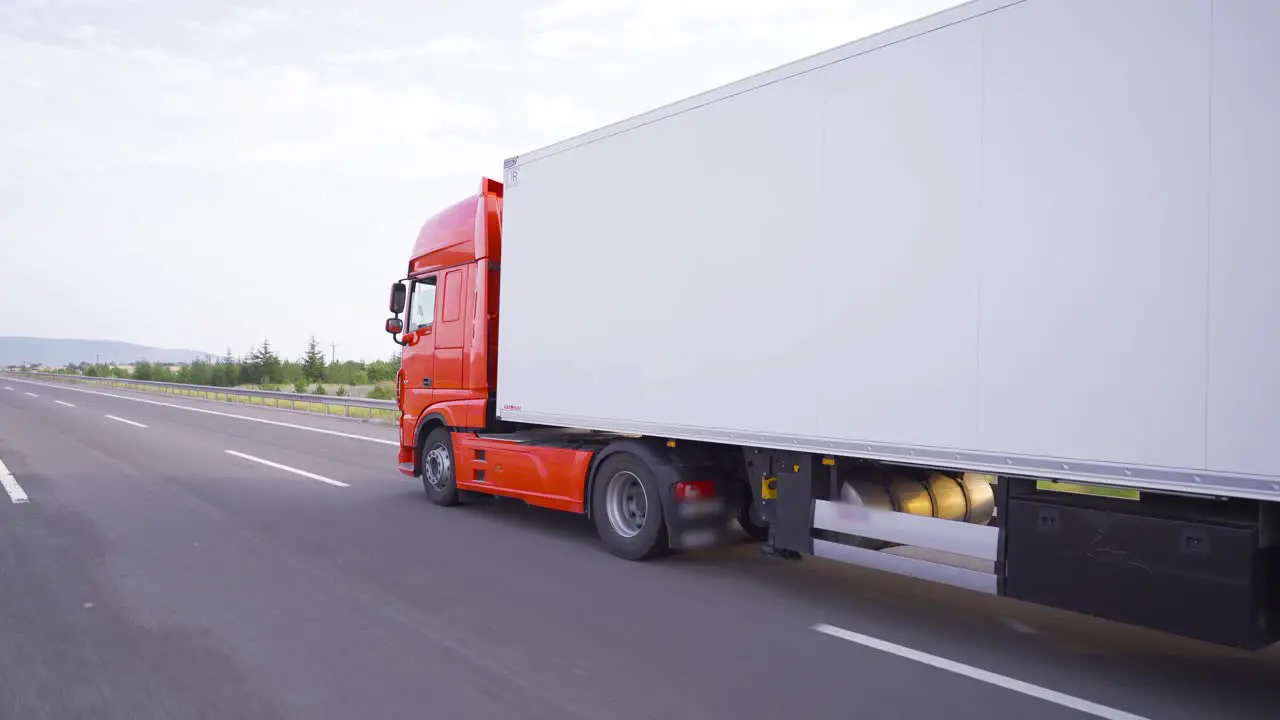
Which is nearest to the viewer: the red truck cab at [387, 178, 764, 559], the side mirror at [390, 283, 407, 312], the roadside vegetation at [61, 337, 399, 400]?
the red truck cab at [387, 178, 764, 559]

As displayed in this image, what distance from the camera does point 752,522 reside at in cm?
649

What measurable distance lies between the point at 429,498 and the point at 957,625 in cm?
612

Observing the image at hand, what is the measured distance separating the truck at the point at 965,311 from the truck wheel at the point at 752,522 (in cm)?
4

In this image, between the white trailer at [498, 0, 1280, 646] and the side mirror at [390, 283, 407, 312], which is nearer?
the white trailer at [498, 0, 1280, 646]

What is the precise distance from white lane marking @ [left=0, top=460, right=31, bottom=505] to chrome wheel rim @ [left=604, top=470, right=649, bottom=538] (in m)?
6.61

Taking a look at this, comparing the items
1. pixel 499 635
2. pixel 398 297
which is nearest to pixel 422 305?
pixel 398 297

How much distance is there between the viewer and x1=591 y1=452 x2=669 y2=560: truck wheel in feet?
21.1

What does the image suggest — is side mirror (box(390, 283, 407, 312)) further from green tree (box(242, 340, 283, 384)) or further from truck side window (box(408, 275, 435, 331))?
green tree (box(242, 340, 283, 384))

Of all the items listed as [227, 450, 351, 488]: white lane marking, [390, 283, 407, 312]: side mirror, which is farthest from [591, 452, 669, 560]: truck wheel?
[227, 450, 351, 488]: white lane marking

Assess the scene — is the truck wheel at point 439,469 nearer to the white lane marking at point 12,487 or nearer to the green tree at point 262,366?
the white lane marking at point 12,487

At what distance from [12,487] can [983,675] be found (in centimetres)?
1080

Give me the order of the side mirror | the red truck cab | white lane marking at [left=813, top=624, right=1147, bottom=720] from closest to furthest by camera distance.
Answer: white lane marking at [left=813, top=624, right=1147, bottom=720], the red truck cab, the side mirror

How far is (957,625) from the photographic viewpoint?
5.08 metres

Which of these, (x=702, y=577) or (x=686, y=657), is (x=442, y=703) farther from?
(x=702, y=577)
